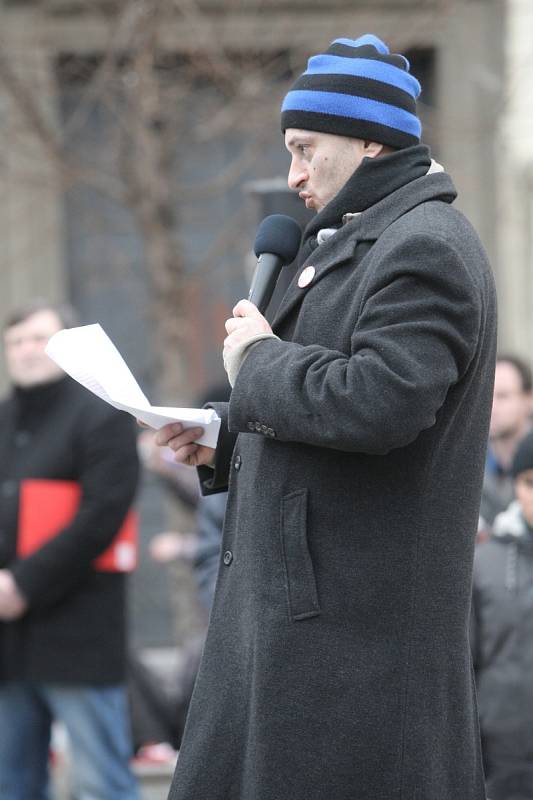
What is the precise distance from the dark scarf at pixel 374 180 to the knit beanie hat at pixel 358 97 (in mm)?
46

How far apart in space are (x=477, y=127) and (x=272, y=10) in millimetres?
1418

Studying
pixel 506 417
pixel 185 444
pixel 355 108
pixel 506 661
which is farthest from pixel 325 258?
pixel 506 417

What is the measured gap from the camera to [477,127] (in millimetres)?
8656

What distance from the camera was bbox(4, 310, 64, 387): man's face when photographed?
550 cm

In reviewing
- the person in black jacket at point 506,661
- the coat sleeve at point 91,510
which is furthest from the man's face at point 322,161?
the coat sleeve at point 91,510

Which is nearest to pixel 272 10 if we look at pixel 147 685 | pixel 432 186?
pixel 147 685

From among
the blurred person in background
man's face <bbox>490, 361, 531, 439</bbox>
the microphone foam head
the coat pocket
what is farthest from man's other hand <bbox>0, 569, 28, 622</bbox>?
the coat pocket

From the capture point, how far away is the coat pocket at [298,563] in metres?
2.61

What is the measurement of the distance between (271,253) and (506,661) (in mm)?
1763

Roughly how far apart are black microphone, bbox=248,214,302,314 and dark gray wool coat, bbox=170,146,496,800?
0.12 m

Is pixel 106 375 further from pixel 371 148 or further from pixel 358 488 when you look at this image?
pixel 371 148

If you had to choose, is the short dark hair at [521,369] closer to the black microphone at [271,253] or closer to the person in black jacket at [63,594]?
the person in black jacket at [63,594]

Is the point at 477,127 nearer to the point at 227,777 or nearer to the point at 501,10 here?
the point at 501,10

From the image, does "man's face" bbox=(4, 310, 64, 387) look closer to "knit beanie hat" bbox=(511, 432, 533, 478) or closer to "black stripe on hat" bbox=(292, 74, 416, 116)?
"knit beanie hat" bbox=(511, 432, 533, 478)
